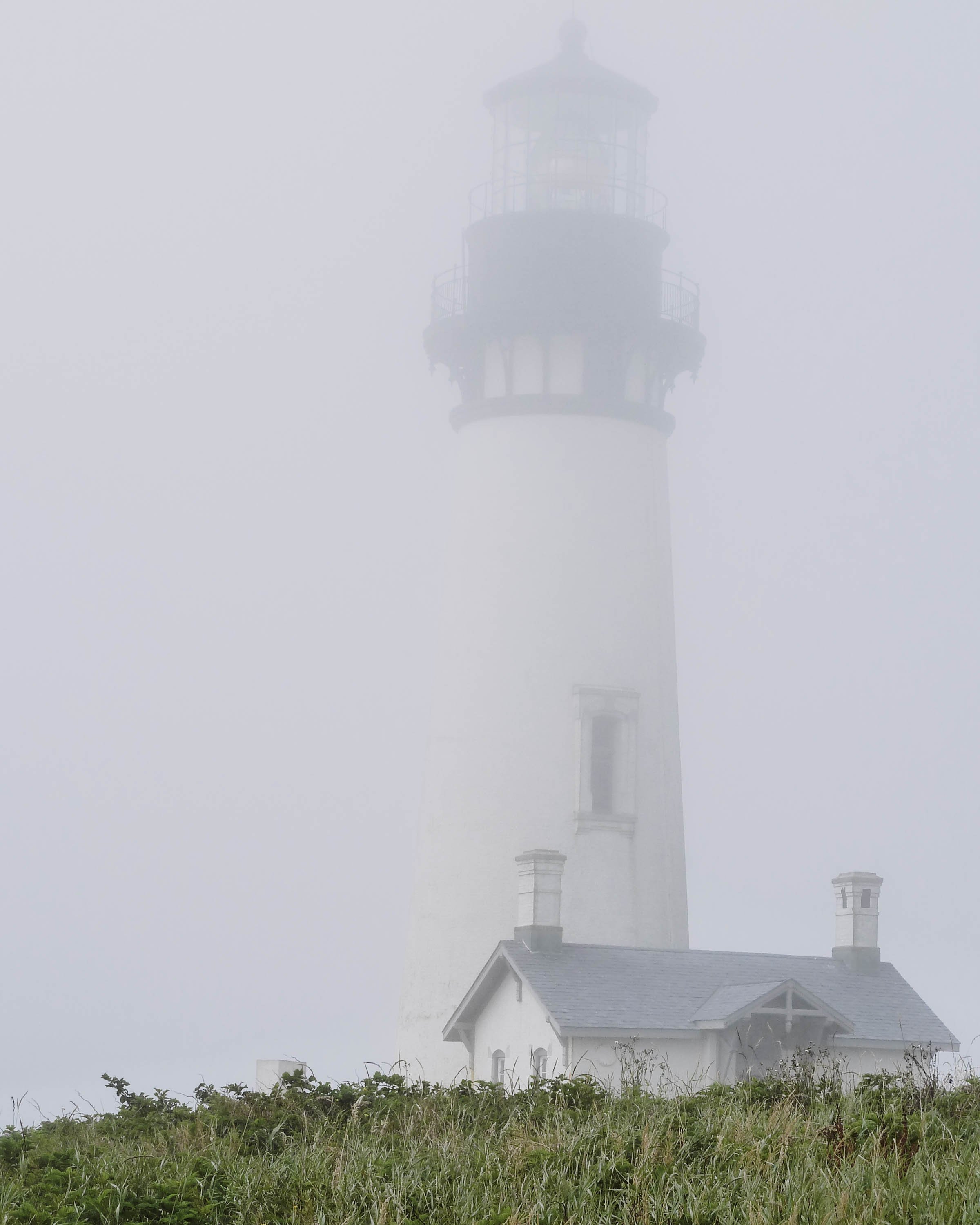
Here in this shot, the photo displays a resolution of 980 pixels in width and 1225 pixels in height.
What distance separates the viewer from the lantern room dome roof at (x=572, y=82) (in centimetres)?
2616

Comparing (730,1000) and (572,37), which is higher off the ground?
(572,37)

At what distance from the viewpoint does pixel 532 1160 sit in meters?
8.12

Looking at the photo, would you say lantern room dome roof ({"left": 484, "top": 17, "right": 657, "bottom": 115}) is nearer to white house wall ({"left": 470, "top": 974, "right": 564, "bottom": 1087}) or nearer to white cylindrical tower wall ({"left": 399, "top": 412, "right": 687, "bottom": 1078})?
white cylindrical tower wall ({"left": 399, "top": 412, "right": 687, "bottom": 1078})

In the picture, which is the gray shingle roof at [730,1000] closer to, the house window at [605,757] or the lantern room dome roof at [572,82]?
the house window at [605,757]

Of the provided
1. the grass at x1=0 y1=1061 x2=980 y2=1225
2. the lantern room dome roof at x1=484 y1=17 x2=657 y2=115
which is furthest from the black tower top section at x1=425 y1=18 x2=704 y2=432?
the grass at x1=0 y1=1061 x2=980 y2=1225

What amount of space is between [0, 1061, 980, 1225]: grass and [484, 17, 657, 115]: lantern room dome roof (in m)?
18.7

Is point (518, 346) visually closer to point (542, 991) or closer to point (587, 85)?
point (587, 85)

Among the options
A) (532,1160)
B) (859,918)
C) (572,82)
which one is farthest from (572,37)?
(532,1160)

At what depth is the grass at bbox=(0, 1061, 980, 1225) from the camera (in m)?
7.45

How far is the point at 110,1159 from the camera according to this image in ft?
28.8

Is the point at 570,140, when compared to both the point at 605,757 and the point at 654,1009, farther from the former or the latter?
the point at 654,1009

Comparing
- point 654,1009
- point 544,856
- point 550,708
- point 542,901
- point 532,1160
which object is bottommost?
point 532,1160

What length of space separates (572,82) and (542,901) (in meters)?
12.7

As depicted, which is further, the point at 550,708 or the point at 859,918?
the point at 859,918
